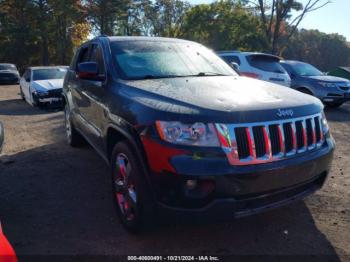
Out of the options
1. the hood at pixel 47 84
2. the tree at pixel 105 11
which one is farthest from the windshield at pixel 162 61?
the tree at pixel 105 11

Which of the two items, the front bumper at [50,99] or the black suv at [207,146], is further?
the front bumper at [50,99]

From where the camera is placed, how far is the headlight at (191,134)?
2.69 m

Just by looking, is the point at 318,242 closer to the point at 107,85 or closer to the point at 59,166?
the point at 107,85

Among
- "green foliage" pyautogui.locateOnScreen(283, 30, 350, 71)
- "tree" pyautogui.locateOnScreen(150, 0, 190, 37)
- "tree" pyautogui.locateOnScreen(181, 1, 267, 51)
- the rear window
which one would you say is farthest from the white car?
"green foliage" pyautogui.locateOnScreen(283, 30, 350, 71)

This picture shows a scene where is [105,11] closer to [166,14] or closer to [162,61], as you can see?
[166,14]

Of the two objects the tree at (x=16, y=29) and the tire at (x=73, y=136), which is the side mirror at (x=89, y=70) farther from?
the tree at (x=16, y=29)

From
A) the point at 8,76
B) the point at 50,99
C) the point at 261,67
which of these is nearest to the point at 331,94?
the point at 261,67

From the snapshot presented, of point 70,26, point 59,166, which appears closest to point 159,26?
point 70,26

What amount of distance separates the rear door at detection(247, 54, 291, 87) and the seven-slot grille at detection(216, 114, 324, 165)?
7.42 meters

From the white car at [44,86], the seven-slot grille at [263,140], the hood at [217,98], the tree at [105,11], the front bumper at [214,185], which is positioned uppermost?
the tree at [105,11]

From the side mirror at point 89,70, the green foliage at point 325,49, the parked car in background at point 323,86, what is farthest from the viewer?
the green foliage at point 325,49

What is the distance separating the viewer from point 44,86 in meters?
10.9

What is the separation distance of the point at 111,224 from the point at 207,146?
Result: 4.84ft

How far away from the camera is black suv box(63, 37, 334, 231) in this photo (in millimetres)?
2672
